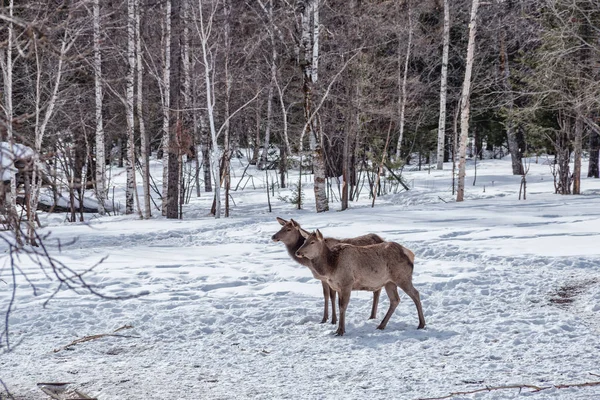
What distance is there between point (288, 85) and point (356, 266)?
20236mm

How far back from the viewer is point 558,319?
301 inches

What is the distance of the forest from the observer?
19.5 m

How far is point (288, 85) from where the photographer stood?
88.2 feet

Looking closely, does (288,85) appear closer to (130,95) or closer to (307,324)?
(130,95)

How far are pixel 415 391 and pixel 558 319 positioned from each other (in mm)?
2944

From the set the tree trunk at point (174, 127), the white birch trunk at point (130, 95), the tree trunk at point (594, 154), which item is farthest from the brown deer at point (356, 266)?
the tree trunk at point (594, 154)

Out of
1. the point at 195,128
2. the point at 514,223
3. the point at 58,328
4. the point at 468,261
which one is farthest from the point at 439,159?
the point at 58,328

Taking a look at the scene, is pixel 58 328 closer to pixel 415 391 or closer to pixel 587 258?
pixel 415 391

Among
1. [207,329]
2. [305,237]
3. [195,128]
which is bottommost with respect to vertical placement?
[207,329]

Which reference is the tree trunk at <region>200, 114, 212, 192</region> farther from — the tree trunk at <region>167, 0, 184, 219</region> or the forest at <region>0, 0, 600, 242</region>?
the tree trunk at <region>167, 0, 184, 219</region>

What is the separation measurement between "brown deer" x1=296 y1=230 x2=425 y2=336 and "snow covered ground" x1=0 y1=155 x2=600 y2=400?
0.51 metres

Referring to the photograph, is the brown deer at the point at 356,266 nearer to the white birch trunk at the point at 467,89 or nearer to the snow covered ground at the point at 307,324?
the snow covered ground at the point at 307,324

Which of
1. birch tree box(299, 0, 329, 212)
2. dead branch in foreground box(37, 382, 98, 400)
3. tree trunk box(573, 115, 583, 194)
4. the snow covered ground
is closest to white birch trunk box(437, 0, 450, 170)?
tree trunk box(573, 115, 583, 194)

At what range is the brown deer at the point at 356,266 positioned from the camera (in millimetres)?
7465
